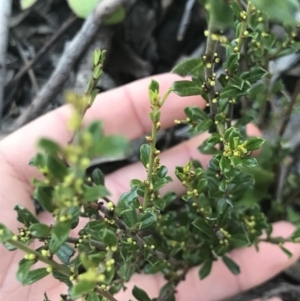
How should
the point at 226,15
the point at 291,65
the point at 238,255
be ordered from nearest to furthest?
the point at 226,15
the point at 238,255
the point at 291,65

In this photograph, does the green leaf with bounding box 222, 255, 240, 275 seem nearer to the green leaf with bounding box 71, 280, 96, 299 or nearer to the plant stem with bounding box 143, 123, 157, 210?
the plant stem with bounding box 143, 123, 157, 210

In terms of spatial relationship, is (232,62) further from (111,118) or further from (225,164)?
(111,118)

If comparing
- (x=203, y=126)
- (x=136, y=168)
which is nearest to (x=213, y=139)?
(x=203, y=126)

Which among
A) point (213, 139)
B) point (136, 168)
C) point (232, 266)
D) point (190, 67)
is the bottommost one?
point (232, 266)

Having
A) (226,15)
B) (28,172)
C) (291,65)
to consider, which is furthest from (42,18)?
(226,15)

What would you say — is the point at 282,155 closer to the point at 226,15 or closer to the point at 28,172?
the point at 28,172

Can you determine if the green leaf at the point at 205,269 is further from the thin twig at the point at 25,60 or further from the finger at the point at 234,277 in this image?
the thin twig at the point at 25,60

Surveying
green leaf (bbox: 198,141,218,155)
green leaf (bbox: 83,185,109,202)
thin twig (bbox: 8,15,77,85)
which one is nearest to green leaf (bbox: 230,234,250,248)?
green leaf (bbox: 198,141,218,155)
